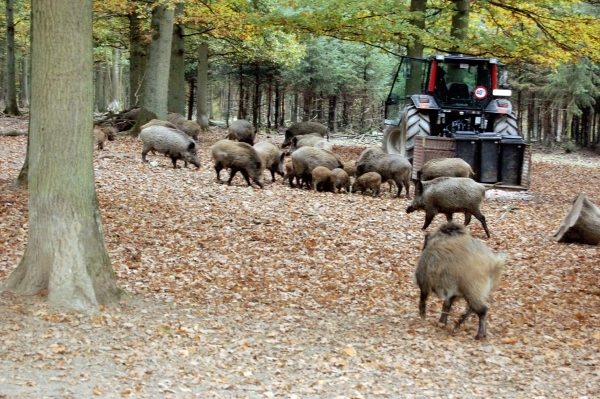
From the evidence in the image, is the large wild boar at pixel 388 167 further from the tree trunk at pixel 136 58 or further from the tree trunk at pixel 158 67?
the tree trunk at pixel 136 58

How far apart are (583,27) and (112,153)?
12381 millimetres

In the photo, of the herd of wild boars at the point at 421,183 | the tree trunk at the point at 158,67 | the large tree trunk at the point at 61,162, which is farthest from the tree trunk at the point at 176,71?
the large tree trunk at the point at 61,162

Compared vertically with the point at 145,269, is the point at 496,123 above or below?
above

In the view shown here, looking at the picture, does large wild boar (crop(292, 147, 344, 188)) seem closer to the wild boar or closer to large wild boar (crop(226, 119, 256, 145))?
the wild boar

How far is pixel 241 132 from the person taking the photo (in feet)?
69.9

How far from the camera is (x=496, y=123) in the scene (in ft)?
53.2

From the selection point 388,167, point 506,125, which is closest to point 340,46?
point 506,125

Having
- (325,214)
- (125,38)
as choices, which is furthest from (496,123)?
(125,38)

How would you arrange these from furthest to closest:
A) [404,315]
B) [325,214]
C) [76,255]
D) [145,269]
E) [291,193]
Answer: [291,193]
[325,214]
[145,269]
[404,315]
[76,255]

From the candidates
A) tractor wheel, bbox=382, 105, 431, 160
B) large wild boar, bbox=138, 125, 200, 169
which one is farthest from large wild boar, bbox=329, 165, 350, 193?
large wild boar, bbox=138, 125, 200, 169

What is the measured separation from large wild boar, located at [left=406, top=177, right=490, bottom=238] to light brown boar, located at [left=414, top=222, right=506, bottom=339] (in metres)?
4.24

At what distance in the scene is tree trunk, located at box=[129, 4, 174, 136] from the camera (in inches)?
727

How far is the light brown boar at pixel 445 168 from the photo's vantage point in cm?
1317

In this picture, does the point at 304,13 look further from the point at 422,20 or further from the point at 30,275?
the point at 30,275
